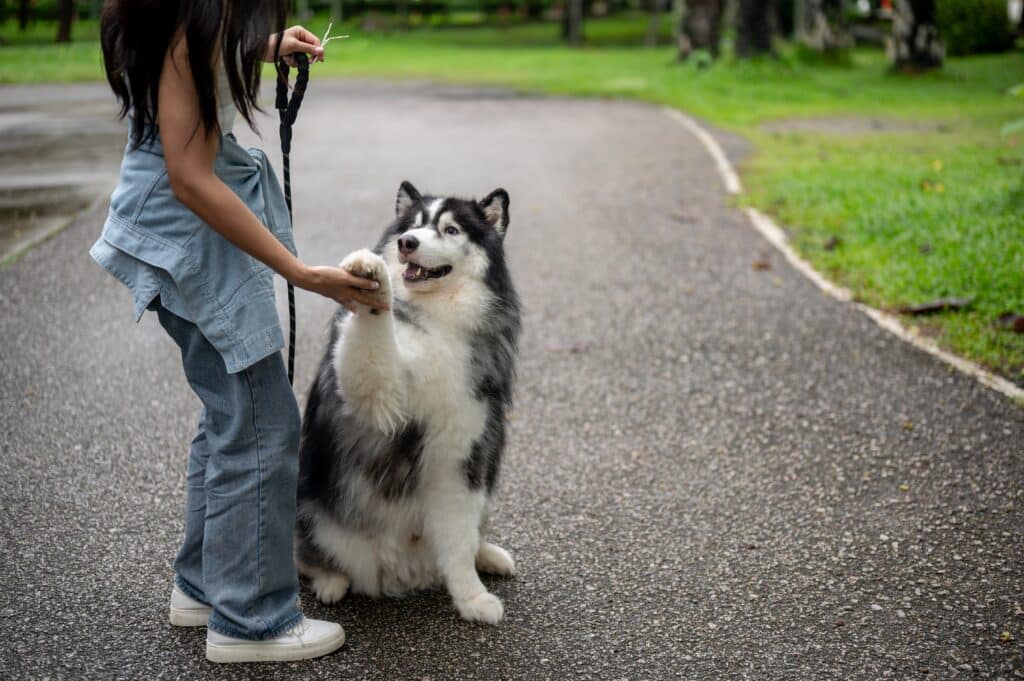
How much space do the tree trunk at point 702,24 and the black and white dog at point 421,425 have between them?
21.6m

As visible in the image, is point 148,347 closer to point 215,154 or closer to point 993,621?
point 215,154

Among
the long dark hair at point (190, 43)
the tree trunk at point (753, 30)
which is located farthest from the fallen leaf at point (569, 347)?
the tree trunk at point (753, 30)

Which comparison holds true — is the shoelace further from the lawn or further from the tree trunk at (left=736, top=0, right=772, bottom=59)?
the tree trunk at (left=736, top=0, right=772, bottom=59)

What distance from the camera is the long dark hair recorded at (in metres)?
2.59

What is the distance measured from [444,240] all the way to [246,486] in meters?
0.99

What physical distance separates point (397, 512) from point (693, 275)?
493 cm

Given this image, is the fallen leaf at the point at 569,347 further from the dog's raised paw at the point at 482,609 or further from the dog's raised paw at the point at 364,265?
the dog's raised paw at the point at 364,265

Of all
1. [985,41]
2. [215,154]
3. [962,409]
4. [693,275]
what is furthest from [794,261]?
[985,41]

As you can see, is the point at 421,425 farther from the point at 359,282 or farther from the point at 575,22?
A: the point at 575,22

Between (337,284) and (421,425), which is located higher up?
(337,284)

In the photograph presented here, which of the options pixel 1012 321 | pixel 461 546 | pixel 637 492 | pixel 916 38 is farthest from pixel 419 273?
pixel 916 38

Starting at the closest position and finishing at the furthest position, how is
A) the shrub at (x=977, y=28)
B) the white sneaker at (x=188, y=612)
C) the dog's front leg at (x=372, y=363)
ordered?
the dog's front leg at (x=372, y=363) < the white sneaker at (x=188, y=612) < the shrub at (x=977, y=28)

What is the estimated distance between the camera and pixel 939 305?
6852mm

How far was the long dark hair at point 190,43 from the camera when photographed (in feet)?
8.51
